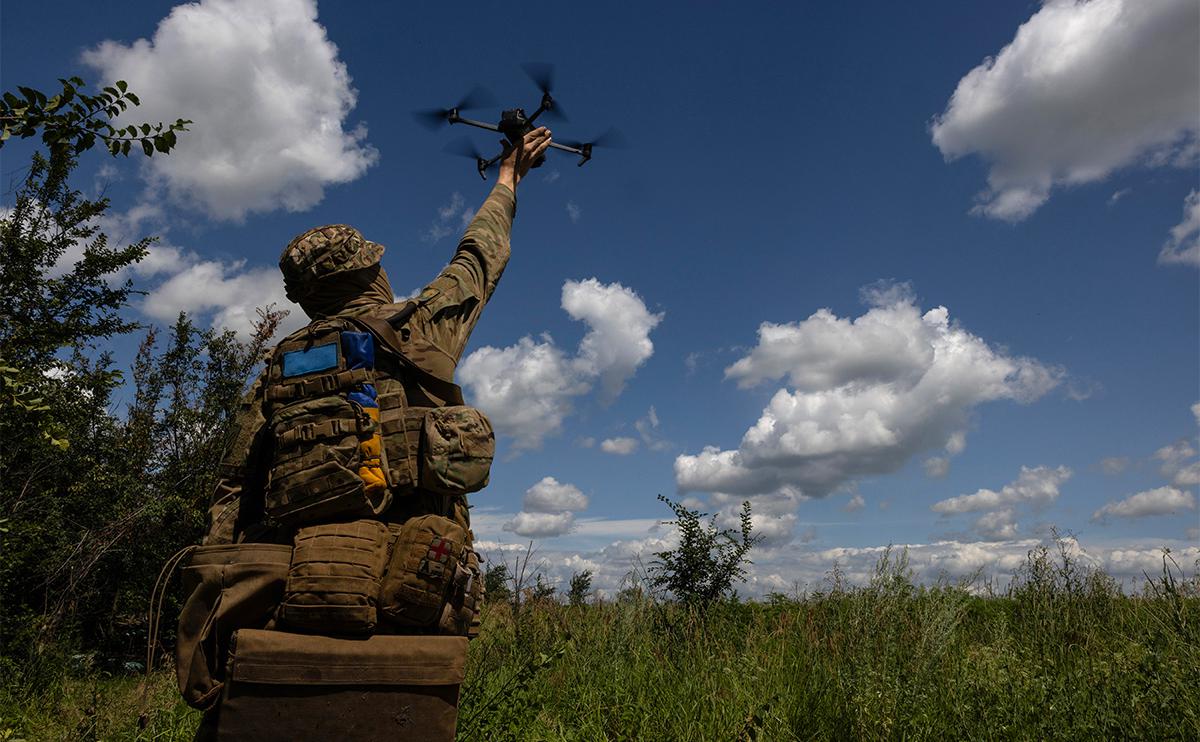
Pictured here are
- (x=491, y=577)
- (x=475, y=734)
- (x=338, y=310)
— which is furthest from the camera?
(x=491, y=577)

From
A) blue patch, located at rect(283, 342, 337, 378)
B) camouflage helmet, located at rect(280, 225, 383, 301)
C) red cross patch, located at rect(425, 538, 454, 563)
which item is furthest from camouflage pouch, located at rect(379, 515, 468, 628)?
camouflage helmet, located at rect(280, 225, 383, 301)

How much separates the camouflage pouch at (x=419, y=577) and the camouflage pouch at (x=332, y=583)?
0.06 meters

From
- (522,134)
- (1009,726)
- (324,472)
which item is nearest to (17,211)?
(522,134)

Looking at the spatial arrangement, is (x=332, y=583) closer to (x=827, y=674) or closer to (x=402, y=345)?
(x=402, y=345)

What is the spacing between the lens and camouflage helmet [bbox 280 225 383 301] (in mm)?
3389

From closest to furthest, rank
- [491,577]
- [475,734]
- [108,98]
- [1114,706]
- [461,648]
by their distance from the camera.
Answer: [461,648]
[108,98]
[1114,706]
[475,734]
[491,577]

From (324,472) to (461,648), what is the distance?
2.70 feet

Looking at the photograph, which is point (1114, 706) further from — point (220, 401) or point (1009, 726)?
Answer: point (220, 401)

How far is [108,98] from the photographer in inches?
150

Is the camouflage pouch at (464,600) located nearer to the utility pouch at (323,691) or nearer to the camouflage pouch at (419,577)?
the camouflage pouch at (419,577)

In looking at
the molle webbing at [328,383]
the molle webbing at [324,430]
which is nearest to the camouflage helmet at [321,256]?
the molle webbing at [328,383]

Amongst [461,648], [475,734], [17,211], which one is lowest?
[475,734]

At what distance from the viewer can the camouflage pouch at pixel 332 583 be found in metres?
2.66

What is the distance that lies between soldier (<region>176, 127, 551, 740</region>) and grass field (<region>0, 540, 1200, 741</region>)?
1.86 m
